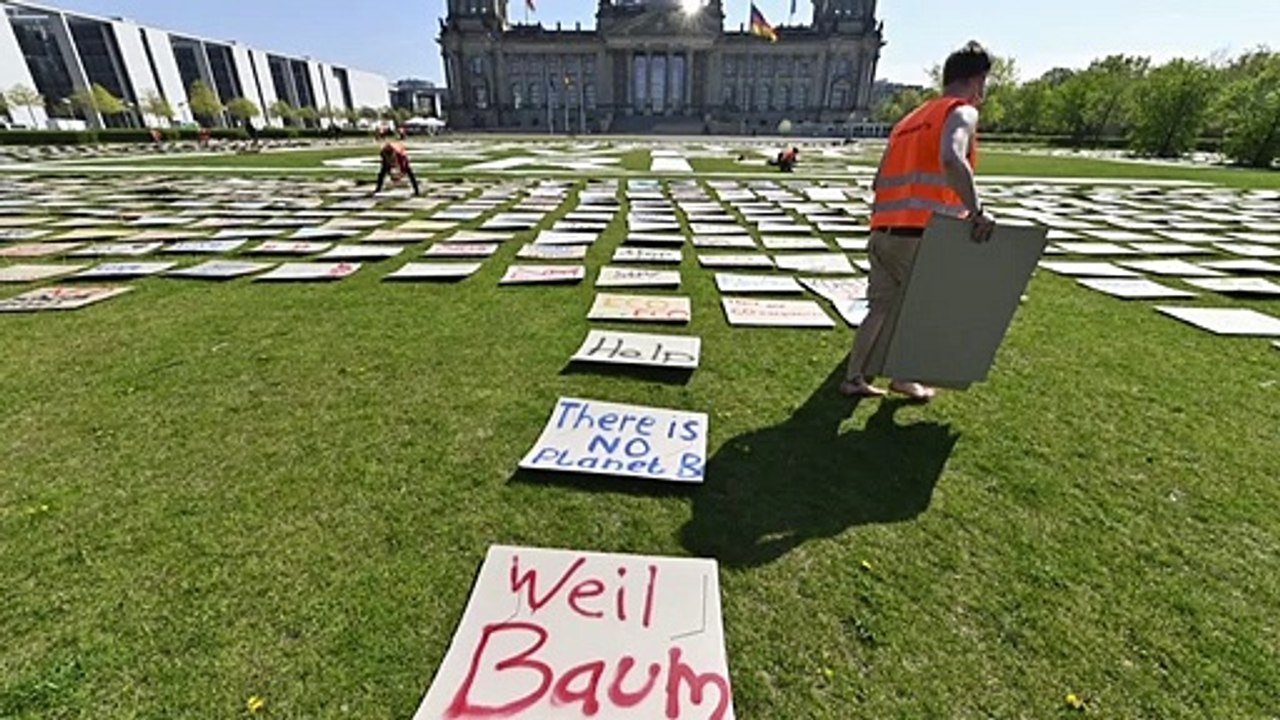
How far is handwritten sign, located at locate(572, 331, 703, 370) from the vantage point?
13.1 ft

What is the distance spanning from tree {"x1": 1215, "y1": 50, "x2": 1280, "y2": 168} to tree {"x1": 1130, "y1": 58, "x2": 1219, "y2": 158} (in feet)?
4.04

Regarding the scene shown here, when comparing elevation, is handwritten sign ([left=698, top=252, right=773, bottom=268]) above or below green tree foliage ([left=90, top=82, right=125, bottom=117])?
below

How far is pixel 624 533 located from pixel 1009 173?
25.0 metres

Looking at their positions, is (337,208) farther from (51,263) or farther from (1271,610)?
(1271,610)

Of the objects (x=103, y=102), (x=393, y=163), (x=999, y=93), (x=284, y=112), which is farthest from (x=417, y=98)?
(x=393, y=163)

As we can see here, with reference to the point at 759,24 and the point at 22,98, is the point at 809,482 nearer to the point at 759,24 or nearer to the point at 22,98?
the point at 759,24

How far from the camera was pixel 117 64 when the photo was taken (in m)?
72.0

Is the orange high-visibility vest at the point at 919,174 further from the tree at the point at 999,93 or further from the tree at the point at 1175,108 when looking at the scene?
the tree at the point at 999,93

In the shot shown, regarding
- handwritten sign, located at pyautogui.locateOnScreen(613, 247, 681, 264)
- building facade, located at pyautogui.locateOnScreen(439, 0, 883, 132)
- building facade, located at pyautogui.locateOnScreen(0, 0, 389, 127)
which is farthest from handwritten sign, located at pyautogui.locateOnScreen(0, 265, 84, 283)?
building facade, located at pyautogui.locateOnScreen(439, 0, 883, 132)

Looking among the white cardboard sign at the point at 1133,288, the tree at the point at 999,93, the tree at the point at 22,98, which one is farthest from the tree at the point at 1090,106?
the tree at the point at 22,98

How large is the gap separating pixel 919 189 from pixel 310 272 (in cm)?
605

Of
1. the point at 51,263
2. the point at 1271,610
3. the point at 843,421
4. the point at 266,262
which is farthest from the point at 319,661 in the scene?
the point at 51,263

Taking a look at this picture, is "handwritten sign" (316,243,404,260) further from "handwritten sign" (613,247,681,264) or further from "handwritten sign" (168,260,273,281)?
"handwritten sign" (613,247,681,264)

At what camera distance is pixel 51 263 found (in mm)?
6719
